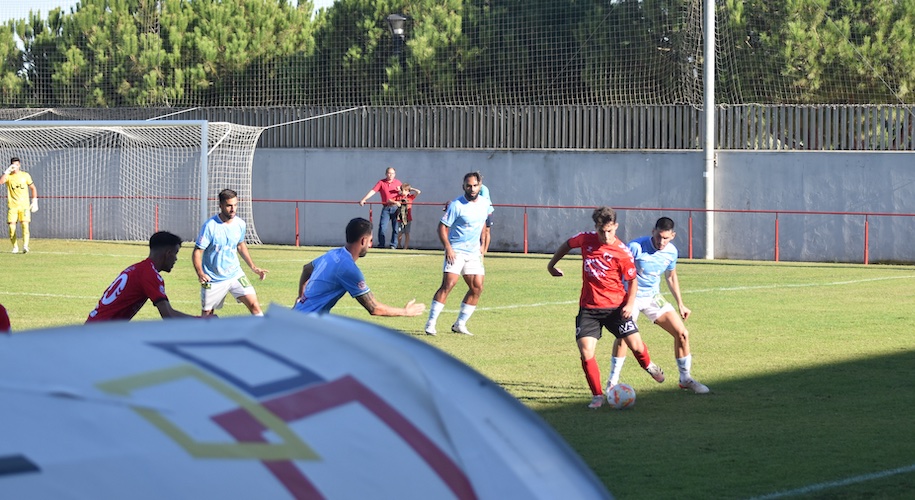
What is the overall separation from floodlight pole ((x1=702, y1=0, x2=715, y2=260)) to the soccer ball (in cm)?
1867

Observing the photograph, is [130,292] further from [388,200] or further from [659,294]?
[388,200]

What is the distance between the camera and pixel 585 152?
3088cm

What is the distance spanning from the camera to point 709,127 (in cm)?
2773

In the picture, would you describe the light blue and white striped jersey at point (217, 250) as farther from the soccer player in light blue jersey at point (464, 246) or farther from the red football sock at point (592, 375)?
the red football sock at point (592, 375)

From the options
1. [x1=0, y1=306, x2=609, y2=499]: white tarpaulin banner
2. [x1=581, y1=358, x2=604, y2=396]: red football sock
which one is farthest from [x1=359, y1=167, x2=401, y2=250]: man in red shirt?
[x1=0, y1=306, x2=609, y2=499]: white tarpaulin banner

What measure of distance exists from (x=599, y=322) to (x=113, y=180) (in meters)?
27.8

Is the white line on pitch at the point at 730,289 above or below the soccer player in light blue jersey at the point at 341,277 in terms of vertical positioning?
below

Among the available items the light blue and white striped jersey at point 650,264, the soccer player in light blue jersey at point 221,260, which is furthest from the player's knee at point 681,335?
the soccer player in light blue jersey at point 221,260

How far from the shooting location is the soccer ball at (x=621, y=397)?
9602 mm

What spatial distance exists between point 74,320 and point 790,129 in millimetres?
18711

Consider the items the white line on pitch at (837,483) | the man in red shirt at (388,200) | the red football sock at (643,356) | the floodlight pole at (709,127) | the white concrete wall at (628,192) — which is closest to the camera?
the white line on pitch at (837,483)

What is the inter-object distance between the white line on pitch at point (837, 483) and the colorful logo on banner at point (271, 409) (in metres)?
4.97

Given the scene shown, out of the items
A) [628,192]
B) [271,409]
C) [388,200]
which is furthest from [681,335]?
[628,192]

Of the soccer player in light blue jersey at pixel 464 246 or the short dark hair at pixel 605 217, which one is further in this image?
the soccer player in light blue jersey at pixel 464 246
